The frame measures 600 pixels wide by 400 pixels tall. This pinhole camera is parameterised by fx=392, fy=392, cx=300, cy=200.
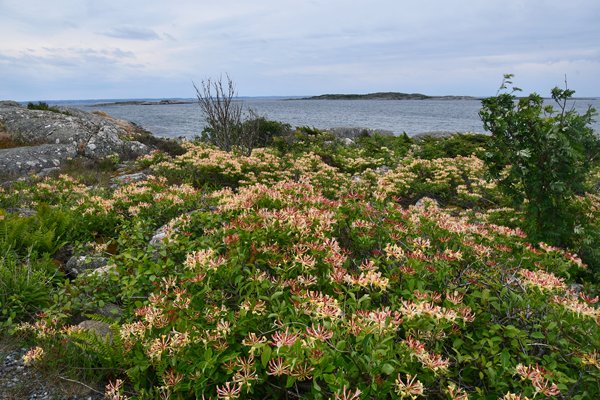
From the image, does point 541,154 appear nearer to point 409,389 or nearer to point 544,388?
point 544,388

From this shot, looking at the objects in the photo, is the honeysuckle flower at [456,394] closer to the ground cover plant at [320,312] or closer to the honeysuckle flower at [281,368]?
the ground cover plant at [320,312]

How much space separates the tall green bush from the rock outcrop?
43.6 feet

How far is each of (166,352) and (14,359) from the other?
1.96 m

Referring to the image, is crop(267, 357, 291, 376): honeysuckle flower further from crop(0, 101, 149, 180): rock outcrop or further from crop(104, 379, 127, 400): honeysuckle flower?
crop(0, 101, 149, 180): rock outcrop

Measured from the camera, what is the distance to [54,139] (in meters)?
15.4

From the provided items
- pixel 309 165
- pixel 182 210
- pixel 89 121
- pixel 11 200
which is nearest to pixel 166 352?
pixel 182 210

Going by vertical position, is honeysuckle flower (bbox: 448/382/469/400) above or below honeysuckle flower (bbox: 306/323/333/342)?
below

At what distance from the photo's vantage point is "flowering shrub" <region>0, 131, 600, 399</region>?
→ 1884 millimetres

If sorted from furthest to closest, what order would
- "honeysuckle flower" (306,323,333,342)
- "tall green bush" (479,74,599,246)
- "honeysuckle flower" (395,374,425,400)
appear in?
"tall green bush" (479,74,599,246) < "honeysuckle flower" (306,323,333,342) < "honeysuckle flower" (395,374,425,400)

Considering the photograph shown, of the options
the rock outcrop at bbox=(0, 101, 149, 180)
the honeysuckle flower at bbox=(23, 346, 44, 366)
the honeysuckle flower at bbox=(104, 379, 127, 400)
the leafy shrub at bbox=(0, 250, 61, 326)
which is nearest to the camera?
the honeysuckle flower at bbox=(104, 379, 127, 400)

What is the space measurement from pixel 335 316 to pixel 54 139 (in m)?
16.9

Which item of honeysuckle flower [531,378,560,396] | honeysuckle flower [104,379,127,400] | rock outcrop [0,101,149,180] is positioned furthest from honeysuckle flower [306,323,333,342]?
rock outcrop [0,101,149,180]

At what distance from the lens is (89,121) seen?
17.5 m

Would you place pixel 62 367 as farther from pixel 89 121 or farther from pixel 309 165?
pixel 89 121
